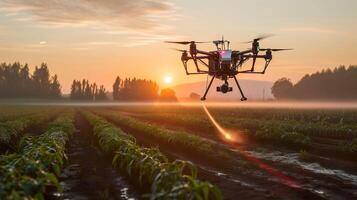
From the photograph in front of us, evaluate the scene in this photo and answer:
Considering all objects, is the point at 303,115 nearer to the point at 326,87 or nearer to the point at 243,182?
the point at 243,182

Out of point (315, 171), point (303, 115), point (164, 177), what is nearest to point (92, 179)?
point (164, 177)

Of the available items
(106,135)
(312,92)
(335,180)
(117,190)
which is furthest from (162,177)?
(312,92)

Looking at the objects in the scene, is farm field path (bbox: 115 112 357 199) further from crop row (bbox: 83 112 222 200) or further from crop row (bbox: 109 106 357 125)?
Answer: crop row (bbox: 109 106 357 125)

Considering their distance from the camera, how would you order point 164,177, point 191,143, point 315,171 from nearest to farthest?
1. point 164,177
2. point 315,171
3. point 191,143

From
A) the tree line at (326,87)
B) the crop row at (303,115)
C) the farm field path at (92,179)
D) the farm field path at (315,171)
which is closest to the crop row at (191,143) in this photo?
the farm field path at (315,171)

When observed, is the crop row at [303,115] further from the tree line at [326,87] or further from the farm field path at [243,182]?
the tree line at [326,87]

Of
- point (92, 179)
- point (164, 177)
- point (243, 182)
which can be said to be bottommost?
point (243, 182)

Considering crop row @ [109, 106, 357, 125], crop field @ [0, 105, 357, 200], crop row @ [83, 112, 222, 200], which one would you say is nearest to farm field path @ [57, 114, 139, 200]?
crop field @ [0, 105, 357, 200]

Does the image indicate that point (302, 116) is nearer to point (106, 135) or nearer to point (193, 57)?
point (106, 135)
